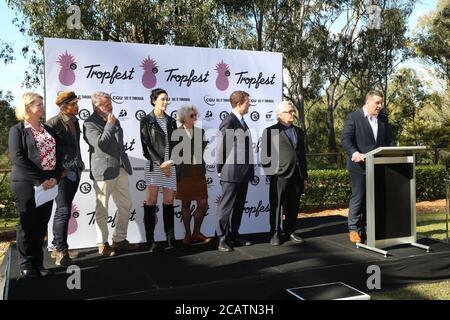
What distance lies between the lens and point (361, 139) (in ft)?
15.7

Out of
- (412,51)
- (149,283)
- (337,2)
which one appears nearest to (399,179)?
(149,283)

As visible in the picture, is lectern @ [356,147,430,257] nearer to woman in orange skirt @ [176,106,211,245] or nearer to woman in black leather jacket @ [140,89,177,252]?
woman in orange skirt @ [176,106,211,245]

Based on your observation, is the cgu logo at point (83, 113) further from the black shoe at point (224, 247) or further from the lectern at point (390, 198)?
the lectern at point (390, 198)

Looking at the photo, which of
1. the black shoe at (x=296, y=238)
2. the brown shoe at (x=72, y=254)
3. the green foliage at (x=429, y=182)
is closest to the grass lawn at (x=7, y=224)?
the brown shoe at (x=72, y=254)

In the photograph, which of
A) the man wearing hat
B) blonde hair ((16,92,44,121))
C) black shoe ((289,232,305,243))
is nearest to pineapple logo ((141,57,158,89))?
the man wearing hat

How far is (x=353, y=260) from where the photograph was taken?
13.3 ft

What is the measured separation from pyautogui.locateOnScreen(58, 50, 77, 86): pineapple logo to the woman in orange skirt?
1.27 m

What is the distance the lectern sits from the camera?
4445 mm

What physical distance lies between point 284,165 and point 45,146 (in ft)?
7.95

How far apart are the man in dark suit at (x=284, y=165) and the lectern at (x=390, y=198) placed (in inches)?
29.5

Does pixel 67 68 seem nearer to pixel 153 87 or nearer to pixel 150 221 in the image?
pixel 153 87

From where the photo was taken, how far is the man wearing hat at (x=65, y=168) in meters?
3.99

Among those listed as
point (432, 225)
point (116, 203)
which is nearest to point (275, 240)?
point (116, 203)
